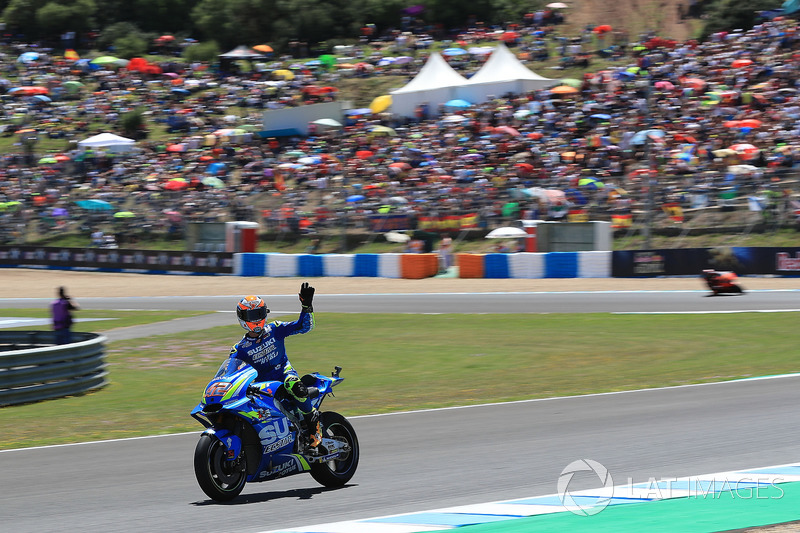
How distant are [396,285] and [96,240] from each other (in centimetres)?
1618

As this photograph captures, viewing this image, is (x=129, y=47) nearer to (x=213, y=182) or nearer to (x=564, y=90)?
(x=213, y=182)

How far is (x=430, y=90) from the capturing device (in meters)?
44.0

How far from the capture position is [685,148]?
32.4 meters

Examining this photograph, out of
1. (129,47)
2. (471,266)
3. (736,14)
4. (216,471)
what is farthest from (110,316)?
(129,47)

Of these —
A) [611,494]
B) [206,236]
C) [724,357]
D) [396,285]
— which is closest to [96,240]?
[206,236]

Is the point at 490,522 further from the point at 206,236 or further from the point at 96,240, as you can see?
the point at 96,240

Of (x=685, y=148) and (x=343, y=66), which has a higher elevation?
(x=343, y=66)

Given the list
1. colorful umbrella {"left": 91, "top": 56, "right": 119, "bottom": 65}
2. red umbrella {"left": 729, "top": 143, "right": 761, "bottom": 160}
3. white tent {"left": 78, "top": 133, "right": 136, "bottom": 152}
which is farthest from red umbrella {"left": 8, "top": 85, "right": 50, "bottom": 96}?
red umbrella {"left": 729, "top": 143, "right": 761, "bottom": 160}

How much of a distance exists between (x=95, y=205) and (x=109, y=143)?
5.46m

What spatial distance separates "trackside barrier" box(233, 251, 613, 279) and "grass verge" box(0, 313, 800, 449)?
8.28m

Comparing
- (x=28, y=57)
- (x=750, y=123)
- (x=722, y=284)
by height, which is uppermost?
(x=28, y=57)

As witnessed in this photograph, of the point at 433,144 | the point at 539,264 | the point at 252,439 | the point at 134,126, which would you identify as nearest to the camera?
the point at 252,439

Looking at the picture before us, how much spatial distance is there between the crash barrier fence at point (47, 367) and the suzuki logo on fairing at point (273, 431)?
768 centimetres

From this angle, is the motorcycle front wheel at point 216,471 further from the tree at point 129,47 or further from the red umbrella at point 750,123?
the tree at point 129,47
